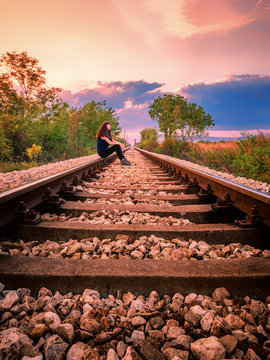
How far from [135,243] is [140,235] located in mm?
137

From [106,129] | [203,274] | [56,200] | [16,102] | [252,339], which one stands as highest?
[16,102]

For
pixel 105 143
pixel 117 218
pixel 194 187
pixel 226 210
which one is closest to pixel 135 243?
pixel 117 218

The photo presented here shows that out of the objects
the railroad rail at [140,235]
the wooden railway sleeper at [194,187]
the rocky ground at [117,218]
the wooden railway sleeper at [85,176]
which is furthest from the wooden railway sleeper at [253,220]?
the wooden railway sleeper at [85,176]

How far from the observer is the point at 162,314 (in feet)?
3.55

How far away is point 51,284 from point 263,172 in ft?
18.9

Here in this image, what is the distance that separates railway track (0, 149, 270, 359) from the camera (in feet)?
4.01

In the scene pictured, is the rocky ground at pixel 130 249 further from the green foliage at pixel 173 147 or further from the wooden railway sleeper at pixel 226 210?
the green foliage at pixel 173 147

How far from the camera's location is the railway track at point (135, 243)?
4.01ft

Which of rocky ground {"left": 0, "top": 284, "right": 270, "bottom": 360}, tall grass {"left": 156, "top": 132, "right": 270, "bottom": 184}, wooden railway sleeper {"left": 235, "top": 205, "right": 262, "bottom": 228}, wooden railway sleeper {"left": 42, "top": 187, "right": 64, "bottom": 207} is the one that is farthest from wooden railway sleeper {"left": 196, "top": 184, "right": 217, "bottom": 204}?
tall grass {"left": 156, "top": 132, "right": 270, "bottom": 184}

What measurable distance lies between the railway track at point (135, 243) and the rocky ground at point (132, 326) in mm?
55

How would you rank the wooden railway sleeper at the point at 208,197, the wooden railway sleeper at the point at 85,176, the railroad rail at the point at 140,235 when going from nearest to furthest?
1. the railroad rail at the point at 140,235
2. the wooden railway sleeper at the point at 208,197
3. the wooden railway sleeper at the point at 85,176

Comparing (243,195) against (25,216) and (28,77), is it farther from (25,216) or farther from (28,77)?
(28,77)

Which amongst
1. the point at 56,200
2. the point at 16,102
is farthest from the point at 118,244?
Result: the point at 16,102

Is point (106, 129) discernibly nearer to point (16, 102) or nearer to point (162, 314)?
point (162, 314)
